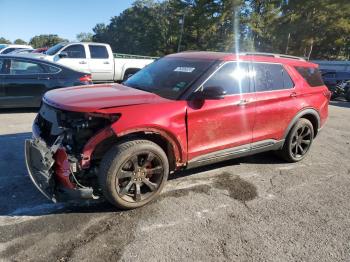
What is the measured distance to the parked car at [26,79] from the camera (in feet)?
26.9

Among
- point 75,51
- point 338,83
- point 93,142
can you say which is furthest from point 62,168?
point 338,83

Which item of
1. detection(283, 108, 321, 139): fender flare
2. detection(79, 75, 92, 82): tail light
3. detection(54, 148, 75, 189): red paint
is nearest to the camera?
detection(54, 148, 75, 189): red paint

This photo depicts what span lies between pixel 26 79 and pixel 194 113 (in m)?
5.76

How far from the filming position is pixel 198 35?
A: 158 feet

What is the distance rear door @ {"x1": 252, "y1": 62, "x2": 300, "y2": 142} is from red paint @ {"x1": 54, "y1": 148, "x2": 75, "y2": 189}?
8.75ft

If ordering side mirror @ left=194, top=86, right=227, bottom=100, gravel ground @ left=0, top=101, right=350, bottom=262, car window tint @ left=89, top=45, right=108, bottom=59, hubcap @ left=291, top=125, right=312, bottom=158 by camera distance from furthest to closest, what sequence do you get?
1. car window tint @ left=89, top=45, right=108, bottom=59
2. hubcap @ left=291, top=125, right=312, bottom=158
3. side mirror @ left=194, top=86, right=227, bottom=100
4. gravel ground @ left=0, top=101, right=350, bottom=262

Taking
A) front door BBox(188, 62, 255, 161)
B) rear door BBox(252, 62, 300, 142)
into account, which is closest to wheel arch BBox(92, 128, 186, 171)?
front door BBox(188, 62, 255, 161)

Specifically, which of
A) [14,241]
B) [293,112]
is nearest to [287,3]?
[293,112]

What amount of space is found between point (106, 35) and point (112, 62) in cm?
7686

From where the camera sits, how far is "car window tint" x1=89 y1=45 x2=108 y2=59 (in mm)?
13688

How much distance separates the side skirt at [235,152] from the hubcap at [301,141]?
1.22 feet

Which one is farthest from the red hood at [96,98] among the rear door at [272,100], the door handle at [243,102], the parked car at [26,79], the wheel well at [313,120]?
the parked car at [26,79]

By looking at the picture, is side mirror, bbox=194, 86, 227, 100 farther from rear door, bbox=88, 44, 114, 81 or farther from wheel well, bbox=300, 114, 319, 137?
rear door, bbox=88, 44, 114, 81

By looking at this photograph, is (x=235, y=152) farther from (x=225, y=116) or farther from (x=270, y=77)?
(x=270, y=77)
